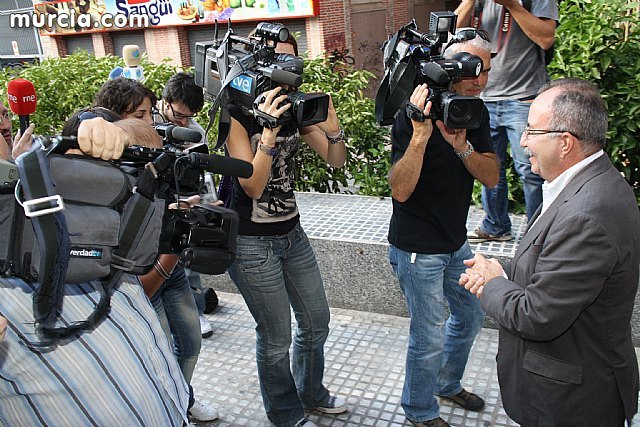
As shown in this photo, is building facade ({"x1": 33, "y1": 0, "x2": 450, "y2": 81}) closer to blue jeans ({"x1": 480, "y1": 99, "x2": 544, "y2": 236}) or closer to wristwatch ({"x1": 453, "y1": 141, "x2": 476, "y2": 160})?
blue jeans ({"x1": 480, "y1": 99, "x2": 544, "y2": 236})

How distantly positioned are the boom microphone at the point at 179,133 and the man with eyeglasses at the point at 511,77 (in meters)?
2.45

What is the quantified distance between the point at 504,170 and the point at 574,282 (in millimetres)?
2426

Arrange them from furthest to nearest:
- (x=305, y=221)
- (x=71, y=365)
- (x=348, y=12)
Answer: (x=348, y=12) → (x=305, y=221) → (x=71, y=365)

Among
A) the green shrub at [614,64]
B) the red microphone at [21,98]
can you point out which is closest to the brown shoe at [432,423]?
the green shrub at [614,64]

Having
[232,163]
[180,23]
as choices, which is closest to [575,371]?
[232,163]

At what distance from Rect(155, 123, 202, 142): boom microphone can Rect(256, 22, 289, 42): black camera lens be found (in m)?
0.74

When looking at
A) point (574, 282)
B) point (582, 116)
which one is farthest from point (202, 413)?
point (582, 116)

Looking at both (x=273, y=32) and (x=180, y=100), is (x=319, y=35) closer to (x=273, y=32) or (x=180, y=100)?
(x=180, y=100)

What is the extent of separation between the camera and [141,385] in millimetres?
1713

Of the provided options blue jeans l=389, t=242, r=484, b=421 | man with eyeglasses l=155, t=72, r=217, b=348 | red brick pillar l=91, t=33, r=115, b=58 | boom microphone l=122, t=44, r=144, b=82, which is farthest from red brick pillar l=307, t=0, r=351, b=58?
blue jeans l=389, t=242, r=484, b=421

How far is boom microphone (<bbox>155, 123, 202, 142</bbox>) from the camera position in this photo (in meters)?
2.14

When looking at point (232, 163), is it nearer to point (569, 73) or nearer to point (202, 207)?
point (202, 207)

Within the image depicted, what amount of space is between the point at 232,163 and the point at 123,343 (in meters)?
0.64

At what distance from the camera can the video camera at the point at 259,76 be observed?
2.66 metres
